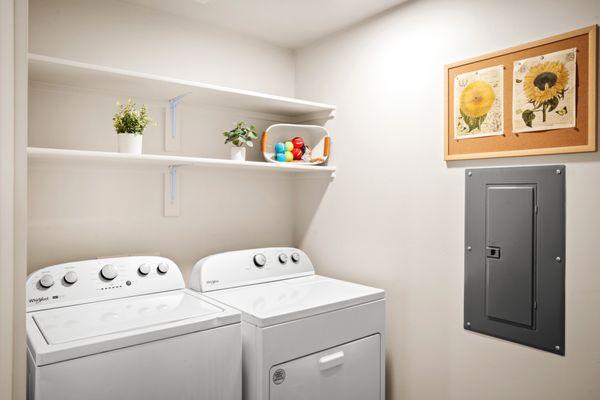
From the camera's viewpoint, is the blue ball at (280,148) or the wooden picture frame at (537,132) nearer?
the wooden picture frame at (537,132)

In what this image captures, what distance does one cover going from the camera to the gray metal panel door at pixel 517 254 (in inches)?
60.5

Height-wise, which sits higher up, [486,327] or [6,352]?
[6,352]

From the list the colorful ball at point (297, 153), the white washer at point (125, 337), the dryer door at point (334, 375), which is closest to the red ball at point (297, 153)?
the colorful ball at point (297, 153)

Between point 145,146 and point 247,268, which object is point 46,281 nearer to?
point 145,146

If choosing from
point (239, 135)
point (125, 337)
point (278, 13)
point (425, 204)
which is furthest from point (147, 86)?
point (425, 204)

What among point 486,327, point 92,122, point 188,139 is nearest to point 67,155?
point 92,122

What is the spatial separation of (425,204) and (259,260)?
0.90 metres

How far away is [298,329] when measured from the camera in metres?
1.62

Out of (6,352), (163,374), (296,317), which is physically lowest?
(163,374)

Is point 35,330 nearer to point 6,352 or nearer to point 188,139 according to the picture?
point 6,352

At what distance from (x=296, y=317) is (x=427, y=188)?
87 centimetres

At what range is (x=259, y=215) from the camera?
2555 mm

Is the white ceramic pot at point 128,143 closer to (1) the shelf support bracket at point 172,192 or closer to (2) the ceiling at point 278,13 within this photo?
(1) the shelf support bracket at point 172,192

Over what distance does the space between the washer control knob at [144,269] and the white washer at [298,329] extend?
24 centimetres
